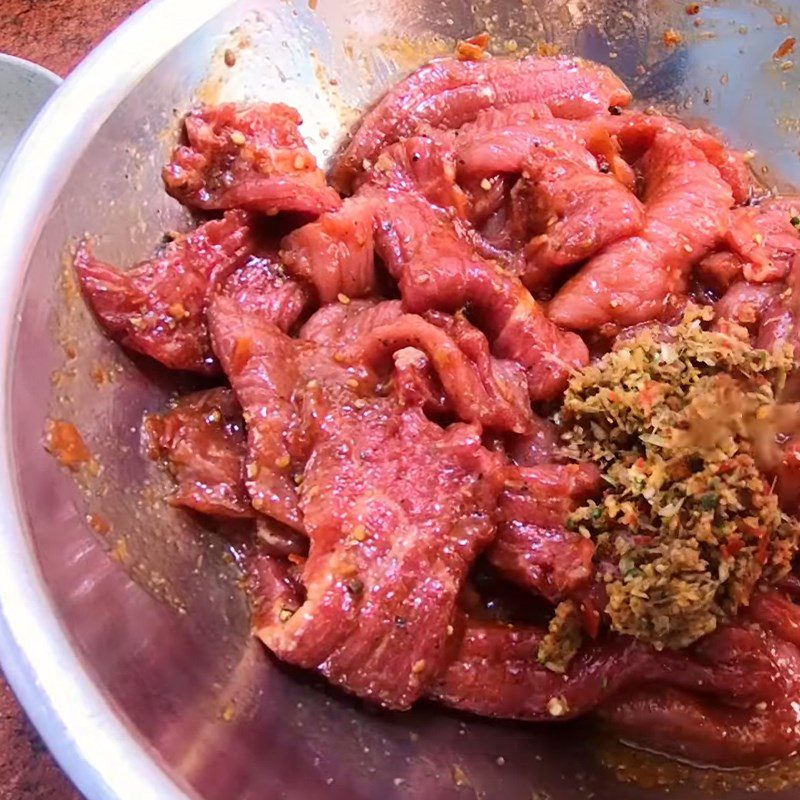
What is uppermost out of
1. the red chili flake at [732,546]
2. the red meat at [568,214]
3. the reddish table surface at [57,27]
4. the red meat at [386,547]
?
the reddish table surface at [57,27]

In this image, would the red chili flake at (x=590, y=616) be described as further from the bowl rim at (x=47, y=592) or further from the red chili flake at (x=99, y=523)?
the red chili flake at (x=99, y=523)

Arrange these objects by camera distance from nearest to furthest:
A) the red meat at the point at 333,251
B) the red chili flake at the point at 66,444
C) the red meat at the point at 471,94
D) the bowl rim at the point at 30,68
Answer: the red chili flake at the point at 66,444 < the red meat at the point at 333,251 < the red meat at the point at 471,94 < the bowl rim at the point at 30,68

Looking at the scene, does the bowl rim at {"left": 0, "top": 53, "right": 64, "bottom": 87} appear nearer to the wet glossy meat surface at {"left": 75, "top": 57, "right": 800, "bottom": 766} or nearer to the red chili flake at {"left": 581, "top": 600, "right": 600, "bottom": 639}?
the wet glossy meat surface at {"left": 75, "top": 57, "right": 800, "bottom": 766}

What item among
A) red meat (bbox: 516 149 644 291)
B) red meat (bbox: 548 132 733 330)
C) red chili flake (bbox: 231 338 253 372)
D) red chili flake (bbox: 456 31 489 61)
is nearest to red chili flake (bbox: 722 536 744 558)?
red meat (bbox: 548 132 733 330)

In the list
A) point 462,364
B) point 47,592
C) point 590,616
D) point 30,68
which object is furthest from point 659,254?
point 30,68

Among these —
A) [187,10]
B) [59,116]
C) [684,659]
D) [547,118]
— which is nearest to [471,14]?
[547,118]

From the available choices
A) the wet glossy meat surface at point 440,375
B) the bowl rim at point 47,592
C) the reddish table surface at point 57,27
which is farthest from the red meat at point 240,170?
the reddish table surface at point 57,27

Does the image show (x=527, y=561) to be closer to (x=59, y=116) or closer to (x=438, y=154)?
(x=438, y=154)
